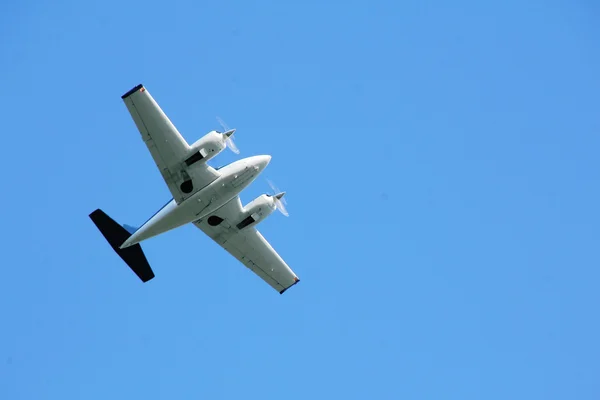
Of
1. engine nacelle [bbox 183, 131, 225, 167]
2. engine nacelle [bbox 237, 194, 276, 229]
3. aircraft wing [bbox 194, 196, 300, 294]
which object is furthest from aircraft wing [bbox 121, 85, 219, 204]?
engine nacelle [bbox 237, 194, 276, 229]

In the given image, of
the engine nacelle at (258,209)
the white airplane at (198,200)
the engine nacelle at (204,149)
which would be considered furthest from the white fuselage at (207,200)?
the engine nacelle at (258,209)

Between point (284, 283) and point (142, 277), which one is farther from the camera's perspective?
point (284, 283)

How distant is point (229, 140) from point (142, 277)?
34.3 ft

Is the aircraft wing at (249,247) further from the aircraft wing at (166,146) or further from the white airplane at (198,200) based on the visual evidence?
the aircraft wing at (166,146)

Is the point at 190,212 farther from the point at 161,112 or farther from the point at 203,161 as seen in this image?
the point at 161,112

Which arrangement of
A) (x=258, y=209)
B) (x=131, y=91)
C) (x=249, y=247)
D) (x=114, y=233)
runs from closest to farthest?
(x=131, y=91), (x=114, y=233), (x=258, y=209), (x=249, y=247)

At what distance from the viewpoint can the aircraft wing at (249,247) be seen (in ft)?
164

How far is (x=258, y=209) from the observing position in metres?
49.6

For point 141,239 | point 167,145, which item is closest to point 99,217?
point 141,239

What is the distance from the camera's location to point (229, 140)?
45375 mm

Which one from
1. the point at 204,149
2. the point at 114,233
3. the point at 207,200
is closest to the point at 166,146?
the point at 204,149

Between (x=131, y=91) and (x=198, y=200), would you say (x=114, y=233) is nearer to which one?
(x=198, y=200)

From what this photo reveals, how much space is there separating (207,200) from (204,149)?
10.4ft

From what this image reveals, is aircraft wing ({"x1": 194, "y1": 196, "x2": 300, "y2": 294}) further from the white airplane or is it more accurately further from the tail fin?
the tail fin
